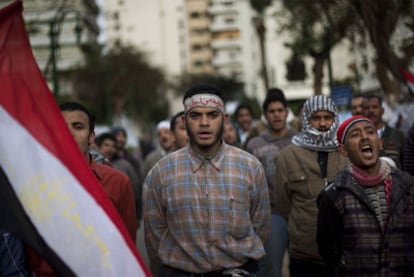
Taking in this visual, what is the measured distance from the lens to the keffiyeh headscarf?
6.06m

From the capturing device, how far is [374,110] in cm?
795

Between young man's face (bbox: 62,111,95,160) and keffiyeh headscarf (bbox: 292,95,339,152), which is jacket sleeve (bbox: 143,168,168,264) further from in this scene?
keffiyeh headscarf (bbox: 292,95,339,152)

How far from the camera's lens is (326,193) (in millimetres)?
4625

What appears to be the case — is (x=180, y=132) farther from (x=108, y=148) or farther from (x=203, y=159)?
(x=203, y=159)

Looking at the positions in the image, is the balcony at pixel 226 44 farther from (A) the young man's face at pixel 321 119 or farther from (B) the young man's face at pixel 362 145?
(B) the young man's face at pixel 362 145

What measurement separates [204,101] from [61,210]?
1.53 meters

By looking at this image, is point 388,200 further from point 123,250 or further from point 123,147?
point 123,147

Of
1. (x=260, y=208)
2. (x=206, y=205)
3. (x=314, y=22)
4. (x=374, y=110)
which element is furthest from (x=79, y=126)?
(x=314, y=22)

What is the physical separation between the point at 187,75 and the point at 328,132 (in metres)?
82.8

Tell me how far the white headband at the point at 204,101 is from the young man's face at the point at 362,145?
2.67 ft

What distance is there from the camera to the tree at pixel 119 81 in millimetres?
57125

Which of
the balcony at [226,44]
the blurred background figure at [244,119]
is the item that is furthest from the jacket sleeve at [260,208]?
the balcony at [226,44]

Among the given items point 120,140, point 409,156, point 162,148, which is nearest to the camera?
point 409,156

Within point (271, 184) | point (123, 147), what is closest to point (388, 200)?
point (271, 184)
